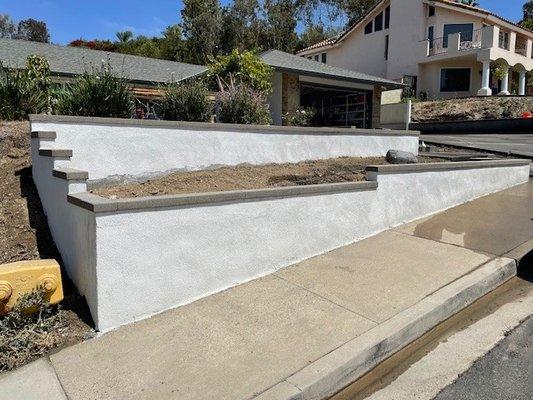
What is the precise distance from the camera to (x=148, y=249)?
4.20m

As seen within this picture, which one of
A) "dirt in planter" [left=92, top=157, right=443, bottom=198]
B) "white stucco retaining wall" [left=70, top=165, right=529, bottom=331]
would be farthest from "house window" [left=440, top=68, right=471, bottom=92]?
"white stucco retaining wall" [left=70, top=165, right=529, bottom=331]

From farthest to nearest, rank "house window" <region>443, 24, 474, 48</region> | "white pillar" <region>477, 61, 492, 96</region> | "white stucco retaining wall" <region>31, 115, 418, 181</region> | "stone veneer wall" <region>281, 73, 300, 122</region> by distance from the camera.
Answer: "house window" <region>443, 24, 474, 48</region>
"white pillar" <region>477, 61, 492, 96</region>
"stone veneer wall" <region>281, 73, 300, 122</region>
"white stucco retaining wall" <region>31, 115, 418, 181</region>

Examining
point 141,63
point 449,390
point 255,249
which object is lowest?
point 449,390

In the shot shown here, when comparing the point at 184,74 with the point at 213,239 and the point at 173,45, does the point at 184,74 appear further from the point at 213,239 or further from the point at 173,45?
the point at 173,45

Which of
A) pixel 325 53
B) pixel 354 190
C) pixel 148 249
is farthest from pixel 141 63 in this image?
pixel 325 53


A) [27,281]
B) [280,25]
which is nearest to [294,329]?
[27,281]

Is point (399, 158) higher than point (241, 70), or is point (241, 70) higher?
point (241, 70)

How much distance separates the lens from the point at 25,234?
514cm

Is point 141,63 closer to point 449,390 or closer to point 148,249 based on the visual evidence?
point 148,249

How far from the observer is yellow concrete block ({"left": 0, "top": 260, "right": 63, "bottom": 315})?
3.79 meters

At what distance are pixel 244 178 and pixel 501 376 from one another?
5.00 metres

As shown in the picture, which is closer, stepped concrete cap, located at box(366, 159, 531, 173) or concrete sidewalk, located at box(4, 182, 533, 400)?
concrete sidewalk, located at box(4, 182, 533, 400)

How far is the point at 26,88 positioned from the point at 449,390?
27.4ft

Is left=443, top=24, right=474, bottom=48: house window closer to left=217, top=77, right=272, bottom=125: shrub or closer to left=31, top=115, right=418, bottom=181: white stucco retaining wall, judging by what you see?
left=31, top=115, right=418, bottom=181: white stucco retaining wall
